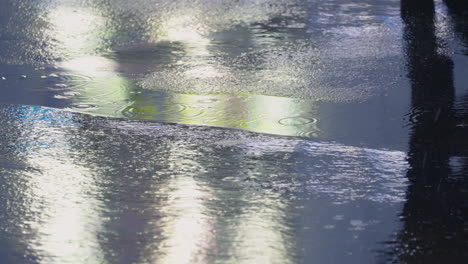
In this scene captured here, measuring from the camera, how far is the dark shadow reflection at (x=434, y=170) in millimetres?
4043

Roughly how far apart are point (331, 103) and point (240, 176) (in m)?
2.07

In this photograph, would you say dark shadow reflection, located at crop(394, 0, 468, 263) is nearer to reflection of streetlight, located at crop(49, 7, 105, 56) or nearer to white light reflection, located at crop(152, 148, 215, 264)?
white light reflection, located at crop(152, 148, 215, 264)

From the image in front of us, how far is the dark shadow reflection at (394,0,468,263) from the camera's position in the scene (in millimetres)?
4043

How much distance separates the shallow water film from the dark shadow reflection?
0.01m

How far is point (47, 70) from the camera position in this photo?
8062mm

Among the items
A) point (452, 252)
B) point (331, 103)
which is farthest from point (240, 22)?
point (452, 252)

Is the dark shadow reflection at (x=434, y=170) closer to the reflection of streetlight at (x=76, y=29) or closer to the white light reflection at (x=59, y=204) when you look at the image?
the white light reflection at (x=59, y=204)

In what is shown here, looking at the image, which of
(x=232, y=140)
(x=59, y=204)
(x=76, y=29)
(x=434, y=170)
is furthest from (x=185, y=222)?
(x=76, y=29)

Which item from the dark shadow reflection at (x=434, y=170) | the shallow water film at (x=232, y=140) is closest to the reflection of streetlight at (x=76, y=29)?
the shallow water film at (x=232, y=140)

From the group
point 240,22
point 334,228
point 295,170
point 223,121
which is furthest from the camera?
point 240,22

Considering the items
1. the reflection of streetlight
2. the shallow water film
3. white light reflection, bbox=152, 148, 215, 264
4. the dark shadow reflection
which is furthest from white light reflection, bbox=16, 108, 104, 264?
the reflection of streetlight

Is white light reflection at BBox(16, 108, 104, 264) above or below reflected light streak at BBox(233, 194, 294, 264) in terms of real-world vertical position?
above

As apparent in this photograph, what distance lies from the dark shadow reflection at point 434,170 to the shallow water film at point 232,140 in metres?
0.01

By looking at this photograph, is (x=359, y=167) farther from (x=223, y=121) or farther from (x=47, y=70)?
(x=47, y=70)
